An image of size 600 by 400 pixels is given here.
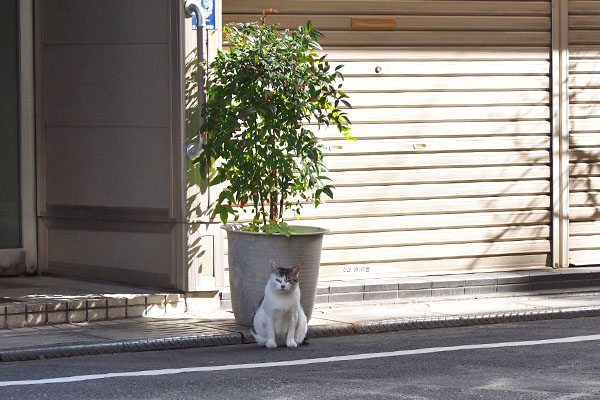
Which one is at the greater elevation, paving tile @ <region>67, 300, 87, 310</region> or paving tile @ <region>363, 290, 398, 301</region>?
paving tile @ <region>67, 300, 87, 310</region>

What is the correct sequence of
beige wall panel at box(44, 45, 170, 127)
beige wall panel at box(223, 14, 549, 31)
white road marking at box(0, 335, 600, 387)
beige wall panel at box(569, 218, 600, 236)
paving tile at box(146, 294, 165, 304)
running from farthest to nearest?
beige wall panel at box(569, 218, 600, 236) < beige wall panel at box(223, 14, 549, 31) < beige wall panel at box(44, 45, 170, 127) < paving tile at box(146, 294, 165, 304) < white road marking at box(0, 335, 600, 387)

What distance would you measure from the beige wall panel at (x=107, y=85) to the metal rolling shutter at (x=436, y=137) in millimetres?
1160

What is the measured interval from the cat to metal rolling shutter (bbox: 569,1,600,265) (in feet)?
16.0

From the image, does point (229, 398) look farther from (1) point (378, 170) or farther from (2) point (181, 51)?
(1) point (378, 170)

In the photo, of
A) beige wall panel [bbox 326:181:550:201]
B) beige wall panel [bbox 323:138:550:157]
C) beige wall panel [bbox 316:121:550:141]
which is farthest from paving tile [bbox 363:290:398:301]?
beige wall panel [bbox 316:121:550:141]

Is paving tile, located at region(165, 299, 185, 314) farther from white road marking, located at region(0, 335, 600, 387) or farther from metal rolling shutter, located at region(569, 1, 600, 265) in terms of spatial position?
metal rolling shutter, located at region(569, 1, 600, 265)

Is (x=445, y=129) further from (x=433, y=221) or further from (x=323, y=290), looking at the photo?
(x=323, y=290)

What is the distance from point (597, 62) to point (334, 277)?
3.97 m

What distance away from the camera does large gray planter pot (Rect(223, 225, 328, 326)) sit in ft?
33.2

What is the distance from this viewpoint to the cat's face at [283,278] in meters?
9.39

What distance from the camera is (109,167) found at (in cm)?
1189

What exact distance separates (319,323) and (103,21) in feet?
12.8

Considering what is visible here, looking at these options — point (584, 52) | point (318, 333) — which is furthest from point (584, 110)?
point (318, 333)

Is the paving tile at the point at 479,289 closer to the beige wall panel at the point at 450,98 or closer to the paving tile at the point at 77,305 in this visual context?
the beige wall panel at the point at 450,98
